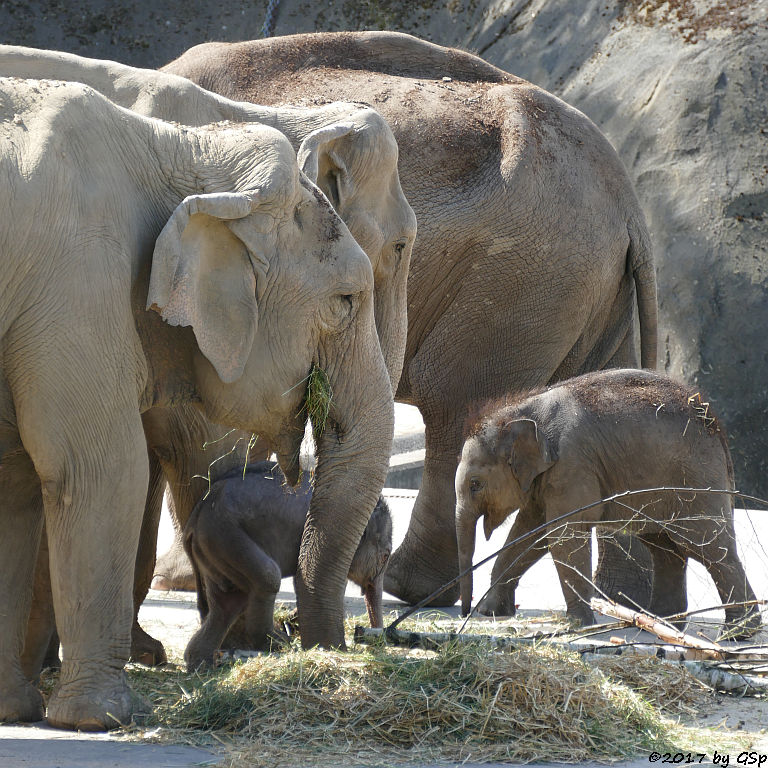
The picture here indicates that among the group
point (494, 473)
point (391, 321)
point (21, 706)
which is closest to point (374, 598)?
point (494, 473)

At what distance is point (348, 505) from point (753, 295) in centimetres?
818

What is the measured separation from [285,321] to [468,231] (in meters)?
2.80

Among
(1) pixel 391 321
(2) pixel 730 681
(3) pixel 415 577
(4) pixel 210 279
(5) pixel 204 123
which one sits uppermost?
(5) pixel 204 123

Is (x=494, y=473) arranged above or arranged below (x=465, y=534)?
above

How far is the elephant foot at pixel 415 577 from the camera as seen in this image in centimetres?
653

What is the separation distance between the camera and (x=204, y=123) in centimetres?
484

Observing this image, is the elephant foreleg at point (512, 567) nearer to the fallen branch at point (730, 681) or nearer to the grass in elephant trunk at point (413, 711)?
the fallen branch at point (730, 681)

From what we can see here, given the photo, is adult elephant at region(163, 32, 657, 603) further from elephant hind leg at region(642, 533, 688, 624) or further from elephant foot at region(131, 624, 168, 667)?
elephant foot at region(131, 624, 168, 667)

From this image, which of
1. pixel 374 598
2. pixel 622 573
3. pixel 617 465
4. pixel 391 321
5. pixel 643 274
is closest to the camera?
pixel 374 598

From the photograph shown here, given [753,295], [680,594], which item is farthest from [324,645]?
[753,295]

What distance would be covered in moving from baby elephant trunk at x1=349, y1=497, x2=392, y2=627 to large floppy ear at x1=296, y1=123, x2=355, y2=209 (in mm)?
1162

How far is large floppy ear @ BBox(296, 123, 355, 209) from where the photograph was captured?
15.5 ft

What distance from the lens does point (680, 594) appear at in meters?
5.87

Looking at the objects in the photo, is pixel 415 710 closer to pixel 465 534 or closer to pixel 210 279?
pixel 210 279
